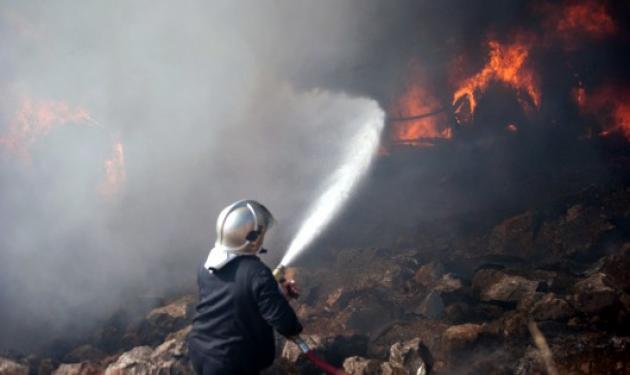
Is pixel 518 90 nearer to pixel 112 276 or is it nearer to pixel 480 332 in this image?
pixel 480 332

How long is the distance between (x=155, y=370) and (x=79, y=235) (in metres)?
7.64

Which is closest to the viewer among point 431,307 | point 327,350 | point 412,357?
point 412,357

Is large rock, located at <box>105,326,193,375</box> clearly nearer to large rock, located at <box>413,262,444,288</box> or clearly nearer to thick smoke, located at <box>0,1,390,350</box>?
thick smoke, located at <box>0,1,390,350</box>

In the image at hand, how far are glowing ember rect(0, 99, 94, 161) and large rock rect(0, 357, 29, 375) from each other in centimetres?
Result: 658

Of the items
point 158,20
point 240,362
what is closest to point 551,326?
point 240,362

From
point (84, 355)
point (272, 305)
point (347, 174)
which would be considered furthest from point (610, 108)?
point (84, 355)

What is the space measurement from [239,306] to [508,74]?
16302 mm

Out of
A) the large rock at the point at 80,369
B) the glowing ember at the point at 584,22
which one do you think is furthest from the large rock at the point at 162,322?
the glowing ember at the point at 584,22

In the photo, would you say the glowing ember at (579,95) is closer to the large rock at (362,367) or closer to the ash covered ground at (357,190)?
the ash covered ground at (357,190)

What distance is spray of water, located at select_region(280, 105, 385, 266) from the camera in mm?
15242

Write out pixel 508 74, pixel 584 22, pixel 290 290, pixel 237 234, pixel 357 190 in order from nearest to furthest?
pixel 237 234, pixel 290 290, pixel 584 22, pixel 508 74, pixel 357 190

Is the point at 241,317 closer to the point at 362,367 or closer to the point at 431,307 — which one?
the point at 362,367

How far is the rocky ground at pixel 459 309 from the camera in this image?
17.2 feet

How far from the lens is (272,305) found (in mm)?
2959
